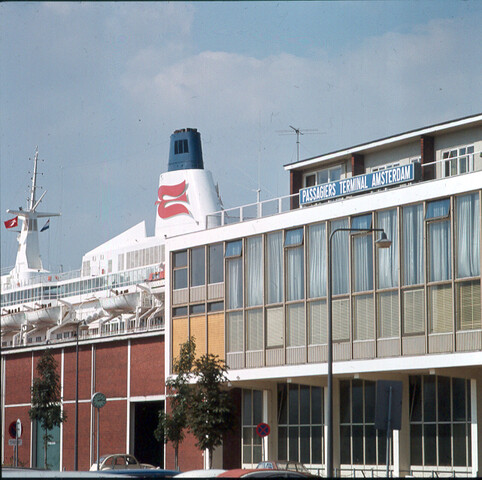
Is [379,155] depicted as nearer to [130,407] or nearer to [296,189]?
[296,189]

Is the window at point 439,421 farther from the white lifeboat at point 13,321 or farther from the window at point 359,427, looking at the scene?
the white lifeboat at point 13,321

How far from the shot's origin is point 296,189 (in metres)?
46.8

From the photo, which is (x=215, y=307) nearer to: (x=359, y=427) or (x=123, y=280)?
(x=359, y=427)

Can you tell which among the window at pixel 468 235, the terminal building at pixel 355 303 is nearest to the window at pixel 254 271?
the terminal building at pixel 355 303

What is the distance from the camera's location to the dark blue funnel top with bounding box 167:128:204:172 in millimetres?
75875

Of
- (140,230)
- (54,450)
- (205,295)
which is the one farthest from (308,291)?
(140,230)

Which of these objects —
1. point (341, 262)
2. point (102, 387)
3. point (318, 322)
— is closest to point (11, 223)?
point (102, 387)

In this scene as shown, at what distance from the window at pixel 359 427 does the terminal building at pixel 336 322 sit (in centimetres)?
6

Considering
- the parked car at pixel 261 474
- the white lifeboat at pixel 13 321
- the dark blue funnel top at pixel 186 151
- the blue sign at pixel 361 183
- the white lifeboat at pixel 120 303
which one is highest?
the dark blue funnel top at pixel 186 151

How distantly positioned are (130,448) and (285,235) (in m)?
A: 16.3

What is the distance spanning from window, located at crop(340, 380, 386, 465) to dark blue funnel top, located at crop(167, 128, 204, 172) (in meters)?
36.9

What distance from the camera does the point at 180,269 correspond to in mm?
→ 47688

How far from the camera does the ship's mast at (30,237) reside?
96.9m

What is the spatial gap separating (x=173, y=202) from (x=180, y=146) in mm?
4713
